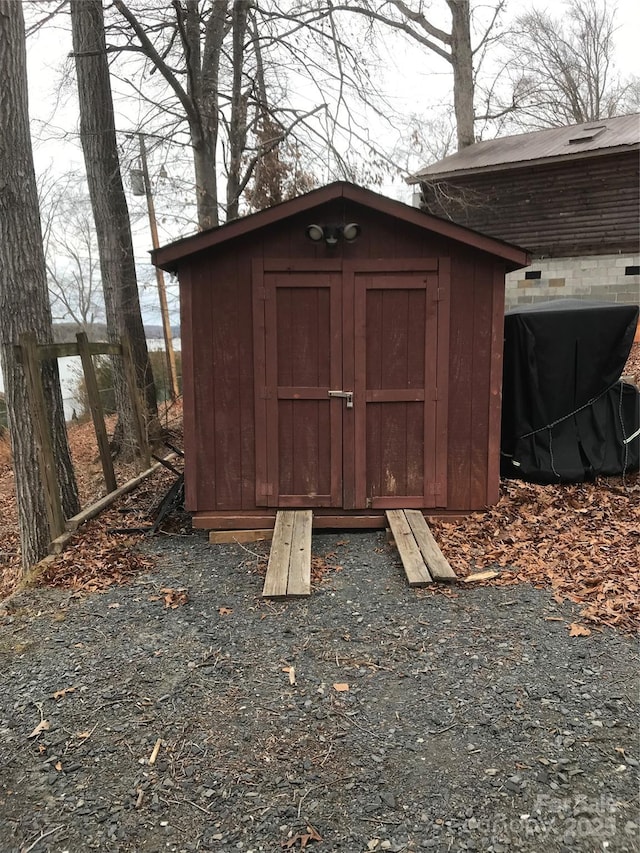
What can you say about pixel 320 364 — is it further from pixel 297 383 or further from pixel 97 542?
pixel 97 542

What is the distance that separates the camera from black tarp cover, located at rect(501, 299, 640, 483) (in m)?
6.62

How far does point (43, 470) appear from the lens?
538 centimetres

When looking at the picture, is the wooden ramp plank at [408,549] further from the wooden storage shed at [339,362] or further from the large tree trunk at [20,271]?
the large tree trunk at [20,271]

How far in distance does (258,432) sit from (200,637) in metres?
2.31

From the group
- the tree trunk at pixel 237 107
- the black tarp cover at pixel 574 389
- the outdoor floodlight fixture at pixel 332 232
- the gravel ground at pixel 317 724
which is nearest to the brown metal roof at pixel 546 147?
the tree trunk at pixel 237 107

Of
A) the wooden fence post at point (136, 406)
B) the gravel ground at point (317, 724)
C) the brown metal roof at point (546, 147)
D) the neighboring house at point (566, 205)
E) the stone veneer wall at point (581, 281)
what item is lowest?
the gravel ground at point (317, 724)

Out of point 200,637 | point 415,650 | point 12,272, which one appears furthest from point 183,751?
point 12,272

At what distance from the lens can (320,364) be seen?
18.6 feet

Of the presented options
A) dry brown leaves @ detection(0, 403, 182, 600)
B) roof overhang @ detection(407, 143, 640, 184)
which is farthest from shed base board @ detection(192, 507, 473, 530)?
roof overhang @ detection(407, 143, 640, 184)

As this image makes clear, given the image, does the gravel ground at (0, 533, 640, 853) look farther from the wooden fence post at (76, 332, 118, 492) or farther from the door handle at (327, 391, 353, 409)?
the wooden fence post at (76, 332, 118, 492)

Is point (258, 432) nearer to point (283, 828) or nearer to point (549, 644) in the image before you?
point (549, 644)

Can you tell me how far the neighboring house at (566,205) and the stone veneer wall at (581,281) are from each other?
0.08 ft

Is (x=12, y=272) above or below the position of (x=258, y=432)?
above

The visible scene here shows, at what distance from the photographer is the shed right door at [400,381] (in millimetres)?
5586
